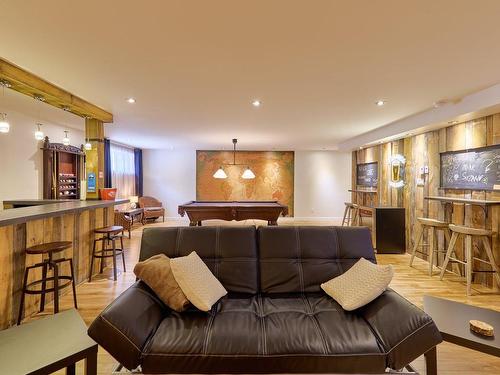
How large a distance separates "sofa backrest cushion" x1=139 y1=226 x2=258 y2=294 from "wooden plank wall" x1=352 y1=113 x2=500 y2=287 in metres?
3.32

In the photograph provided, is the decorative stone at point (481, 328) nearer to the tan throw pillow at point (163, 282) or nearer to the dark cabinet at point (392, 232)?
the tan throw pillow at point (163, 282)

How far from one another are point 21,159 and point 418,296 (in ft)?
20.3

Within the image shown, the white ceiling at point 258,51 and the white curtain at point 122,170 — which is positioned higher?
the white ceiling at point 258,51

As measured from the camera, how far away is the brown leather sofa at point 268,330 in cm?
140

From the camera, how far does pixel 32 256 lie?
275 cm

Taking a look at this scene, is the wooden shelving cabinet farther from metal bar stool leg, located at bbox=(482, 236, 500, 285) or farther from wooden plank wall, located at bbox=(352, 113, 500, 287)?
metal bar stool leg, located at bbox=(482, 236, 500, 285)

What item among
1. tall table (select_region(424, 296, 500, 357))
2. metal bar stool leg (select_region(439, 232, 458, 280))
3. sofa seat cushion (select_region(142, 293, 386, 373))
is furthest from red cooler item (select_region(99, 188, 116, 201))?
metal bar stool leg (select_region(439, 232, 458, 280))

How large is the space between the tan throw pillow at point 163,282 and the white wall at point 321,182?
23.9 feet

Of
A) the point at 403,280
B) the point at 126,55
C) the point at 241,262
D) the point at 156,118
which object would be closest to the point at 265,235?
the point at 241,262

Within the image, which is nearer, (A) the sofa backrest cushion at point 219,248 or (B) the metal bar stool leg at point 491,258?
(A) the sofa backrest cushion at point 219,248

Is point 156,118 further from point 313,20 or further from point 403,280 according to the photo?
point 403,280

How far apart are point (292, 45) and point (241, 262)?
182 cm

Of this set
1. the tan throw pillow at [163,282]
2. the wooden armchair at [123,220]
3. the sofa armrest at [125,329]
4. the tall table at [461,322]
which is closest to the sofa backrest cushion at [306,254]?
the tall table at [461,322]

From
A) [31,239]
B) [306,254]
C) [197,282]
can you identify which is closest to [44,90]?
[31,239]
